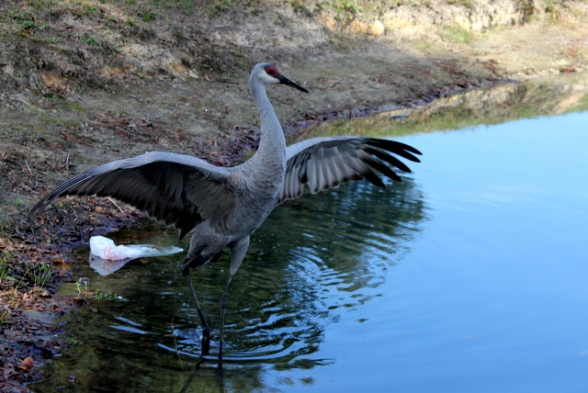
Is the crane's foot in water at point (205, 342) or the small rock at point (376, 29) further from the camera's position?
the small rock at point (376, 29)

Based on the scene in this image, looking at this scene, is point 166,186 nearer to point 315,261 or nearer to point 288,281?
point 288,281

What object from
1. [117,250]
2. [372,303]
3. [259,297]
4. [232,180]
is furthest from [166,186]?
[372,303]

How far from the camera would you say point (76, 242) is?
24.9ft

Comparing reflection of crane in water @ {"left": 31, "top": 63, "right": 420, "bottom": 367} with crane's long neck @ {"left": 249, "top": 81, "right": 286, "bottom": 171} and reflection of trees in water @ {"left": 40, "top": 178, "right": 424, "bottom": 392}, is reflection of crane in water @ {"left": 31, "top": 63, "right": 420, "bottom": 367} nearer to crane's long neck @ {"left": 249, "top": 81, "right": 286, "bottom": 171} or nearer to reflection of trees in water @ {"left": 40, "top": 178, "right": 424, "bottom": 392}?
crane's long neck @ {"left": 249, "top": 81, "right": 286, "bottom": 171}

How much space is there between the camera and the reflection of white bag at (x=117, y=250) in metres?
7.22

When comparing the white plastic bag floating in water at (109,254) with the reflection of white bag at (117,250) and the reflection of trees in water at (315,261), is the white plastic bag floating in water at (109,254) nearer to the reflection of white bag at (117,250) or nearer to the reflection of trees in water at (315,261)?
the reflection of white bag at (117,250)

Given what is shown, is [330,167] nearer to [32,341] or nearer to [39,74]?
[32,341]

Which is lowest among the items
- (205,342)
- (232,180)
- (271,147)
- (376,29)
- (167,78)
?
(205,342)

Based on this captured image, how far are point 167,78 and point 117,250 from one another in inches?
241

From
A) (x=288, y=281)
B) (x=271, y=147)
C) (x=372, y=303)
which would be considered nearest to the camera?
(x=271, y=147)

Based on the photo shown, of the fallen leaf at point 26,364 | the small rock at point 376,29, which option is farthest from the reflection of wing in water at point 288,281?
the small rock at point 376,29

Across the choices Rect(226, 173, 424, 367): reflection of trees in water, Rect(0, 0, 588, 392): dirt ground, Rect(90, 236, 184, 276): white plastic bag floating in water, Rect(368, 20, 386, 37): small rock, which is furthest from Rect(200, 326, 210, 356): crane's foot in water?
Rect(368, 20, 386, 37): small rock

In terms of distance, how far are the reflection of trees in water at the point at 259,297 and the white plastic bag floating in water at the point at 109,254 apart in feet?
0.31

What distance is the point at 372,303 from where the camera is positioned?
6805mm
